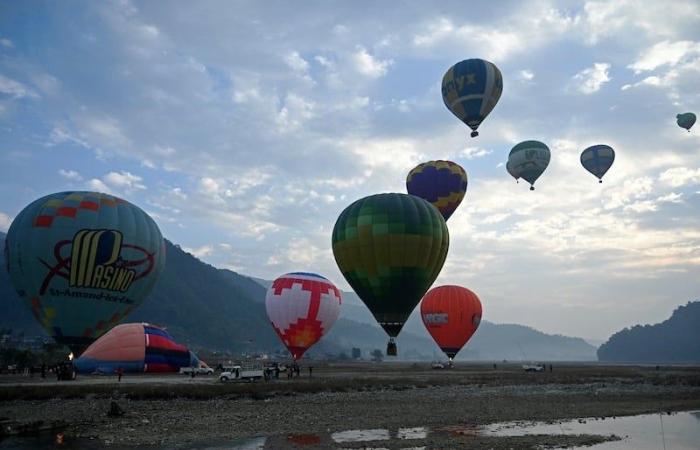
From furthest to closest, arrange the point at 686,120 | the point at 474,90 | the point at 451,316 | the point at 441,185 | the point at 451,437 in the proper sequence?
the point at 686,120
the point at 451,316
the point at 441,185
the point at 474,90
the point at 451,437

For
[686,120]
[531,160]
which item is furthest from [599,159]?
[686,120]

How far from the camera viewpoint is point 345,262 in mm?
37375

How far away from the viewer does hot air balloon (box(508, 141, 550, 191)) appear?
6016cm

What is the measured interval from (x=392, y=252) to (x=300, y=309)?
14956mm

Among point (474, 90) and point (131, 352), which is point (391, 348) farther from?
point (474, 90)

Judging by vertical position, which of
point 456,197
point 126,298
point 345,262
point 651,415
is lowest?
point 651,415

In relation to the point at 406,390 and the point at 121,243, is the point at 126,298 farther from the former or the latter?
the point at 406,390

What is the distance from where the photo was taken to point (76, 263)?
30125 mm

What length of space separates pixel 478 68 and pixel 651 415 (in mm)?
32379

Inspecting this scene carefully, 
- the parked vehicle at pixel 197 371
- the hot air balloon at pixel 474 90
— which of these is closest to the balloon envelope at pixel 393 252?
the hot air balloon at pixel 474 90

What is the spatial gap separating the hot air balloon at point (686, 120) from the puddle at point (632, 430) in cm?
5135

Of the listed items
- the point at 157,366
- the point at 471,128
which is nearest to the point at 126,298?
the point at 157,366

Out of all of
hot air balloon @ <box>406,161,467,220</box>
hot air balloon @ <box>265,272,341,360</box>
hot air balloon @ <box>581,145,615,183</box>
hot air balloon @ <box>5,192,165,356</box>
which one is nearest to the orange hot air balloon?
hot air balloon @ <box>406,161,467,220</box>

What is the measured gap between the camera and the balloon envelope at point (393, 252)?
115 ft
